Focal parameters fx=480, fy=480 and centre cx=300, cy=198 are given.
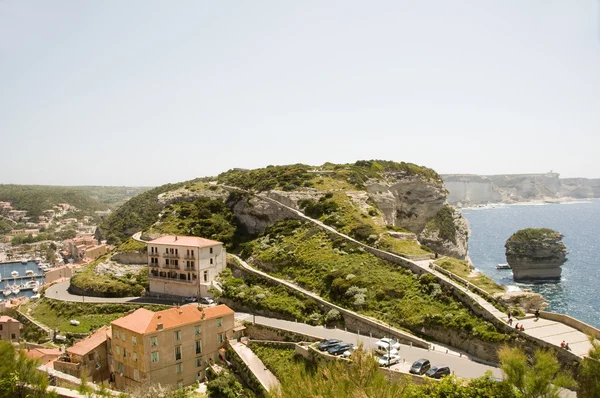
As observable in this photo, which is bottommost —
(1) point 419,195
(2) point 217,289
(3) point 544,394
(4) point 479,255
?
(4) point 479,255

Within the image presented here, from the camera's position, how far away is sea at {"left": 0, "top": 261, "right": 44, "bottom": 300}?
4900 inches

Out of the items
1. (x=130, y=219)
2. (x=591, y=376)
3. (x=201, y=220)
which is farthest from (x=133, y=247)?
(x=130, y=219)

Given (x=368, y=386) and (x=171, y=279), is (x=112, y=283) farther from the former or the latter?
(x=368, y=386)

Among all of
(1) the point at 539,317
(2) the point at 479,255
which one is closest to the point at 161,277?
(1) the point at 539,317

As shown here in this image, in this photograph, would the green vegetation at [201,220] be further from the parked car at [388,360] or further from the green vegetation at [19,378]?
the green vegetation at [19,378]

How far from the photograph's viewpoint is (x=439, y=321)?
39156mm

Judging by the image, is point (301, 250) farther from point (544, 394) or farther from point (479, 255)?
point (479, 255)

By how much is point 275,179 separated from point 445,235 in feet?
111

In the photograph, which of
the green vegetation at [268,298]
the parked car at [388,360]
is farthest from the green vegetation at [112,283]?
the parked car at [388,360]

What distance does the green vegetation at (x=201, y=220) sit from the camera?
76125 mm

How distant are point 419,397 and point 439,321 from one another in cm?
1661

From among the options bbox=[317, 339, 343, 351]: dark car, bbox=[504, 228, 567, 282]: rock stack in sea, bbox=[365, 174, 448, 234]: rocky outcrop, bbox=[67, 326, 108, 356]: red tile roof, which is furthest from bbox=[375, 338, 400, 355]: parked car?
bbox=[504, 228, 567, 282]: rock stack in sea

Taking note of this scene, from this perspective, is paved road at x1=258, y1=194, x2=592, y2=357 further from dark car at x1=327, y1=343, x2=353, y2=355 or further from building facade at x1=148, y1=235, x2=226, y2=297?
building facade at x1=148, y1=235, x2=226, y2=297

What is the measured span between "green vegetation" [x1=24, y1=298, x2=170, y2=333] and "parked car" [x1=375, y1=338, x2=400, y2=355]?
98.9ft
